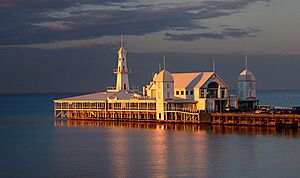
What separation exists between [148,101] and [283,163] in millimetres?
47023

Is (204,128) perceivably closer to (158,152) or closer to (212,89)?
(212,89)

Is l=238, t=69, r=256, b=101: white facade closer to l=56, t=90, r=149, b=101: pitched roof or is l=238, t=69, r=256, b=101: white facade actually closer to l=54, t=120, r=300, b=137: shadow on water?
l=54, t=120, r=300, b=137: shadow on water

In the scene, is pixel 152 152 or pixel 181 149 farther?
pixel 181 149

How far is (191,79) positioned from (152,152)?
127 feet

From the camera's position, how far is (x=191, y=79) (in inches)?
4063

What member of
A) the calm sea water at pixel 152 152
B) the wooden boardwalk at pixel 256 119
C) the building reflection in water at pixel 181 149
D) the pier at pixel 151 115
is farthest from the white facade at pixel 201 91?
the calm sea water at pixel 152 152

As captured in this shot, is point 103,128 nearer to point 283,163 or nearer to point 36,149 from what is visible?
point 36,149

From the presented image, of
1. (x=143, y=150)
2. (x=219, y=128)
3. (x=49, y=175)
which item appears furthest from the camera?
(x=219, y=128)

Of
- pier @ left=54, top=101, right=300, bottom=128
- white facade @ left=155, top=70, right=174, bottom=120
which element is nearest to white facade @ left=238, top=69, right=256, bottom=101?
pier @ left=54, top=101, right=300, bottom=128

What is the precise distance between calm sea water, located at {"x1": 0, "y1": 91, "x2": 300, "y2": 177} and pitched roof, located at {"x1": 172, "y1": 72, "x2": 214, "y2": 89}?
30.2 ft

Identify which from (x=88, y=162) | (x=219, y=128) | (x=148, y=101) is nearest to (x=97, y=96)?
(x=148, y=101)

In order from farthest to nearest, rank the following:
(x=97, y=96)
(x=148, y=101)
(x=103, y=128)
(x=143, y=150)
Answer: (x=97, y=96), (x=148, y=101), (x=103, y=128), (x=143, y=150)

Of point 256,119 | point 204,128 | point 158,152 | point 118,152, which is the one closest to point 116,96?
point 204,128

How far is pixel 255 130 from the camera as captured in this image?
277 feet
